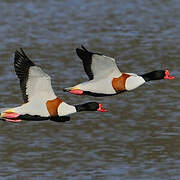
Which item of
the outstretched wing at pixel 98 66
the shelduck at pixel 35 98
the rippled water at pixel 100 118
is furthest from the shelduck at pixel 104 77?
the rippled water at pixel 100 118

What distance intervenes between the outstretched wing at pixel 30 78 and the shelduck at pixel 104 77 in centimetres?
138

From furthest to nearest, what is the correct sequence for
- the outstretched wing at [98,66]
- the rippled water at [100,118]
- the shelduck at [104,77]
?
1. the rippled water at [100,118]
2. the outstretched wing at [98,66]
3. the shelduck at [104,77]

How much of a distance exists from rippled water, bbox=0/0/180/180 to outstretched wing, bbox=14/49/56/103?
18764 mm

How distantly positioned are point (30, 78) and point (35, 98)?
30.8 inches

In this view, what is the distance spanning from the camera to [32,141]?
59625 millimetres

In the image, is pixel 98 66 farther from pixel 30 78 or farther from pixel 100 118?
pixel 100 118

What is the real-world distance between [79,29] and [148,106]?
3072cm

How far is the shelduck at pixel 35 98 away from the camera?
35312 mm

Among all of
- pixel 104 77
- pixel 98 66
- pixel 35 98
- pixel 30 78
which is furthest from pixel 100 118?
pixel 30 78

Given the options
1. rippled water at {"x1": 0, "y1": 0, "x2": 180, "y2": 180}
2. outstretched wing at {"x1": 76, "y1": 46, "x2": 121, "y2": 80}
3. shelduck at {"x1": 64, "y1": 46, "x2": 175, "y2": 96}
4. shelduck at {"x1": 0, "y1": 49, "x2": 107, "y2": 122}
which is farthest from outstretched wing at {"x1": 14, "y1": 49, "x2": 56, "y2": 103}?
rippled water at {"x1": 0, "y1": 0, "x2": 180, "y2": 180}

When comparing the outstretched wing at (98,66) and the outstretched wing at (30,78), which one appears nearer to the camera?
the outstretched wing at (30,78)

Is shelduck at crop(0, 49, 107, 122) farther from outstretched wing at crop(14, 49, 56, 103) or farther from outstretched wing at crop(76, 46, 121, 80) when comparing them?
outstretched wing at crop(76, 46, 121, 80)

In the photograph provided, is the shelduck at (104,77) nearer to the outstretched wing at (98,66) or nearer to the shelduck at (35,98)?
the outstretched wing at (98,66)

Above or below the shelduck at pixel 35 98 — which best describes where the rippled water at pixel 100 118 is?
below
